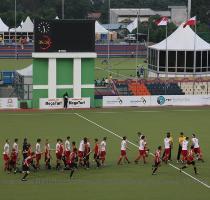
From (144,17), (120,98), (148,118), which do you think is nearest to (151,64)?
(120,98)

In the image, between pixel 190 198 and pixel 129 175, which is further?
pixel 129 175

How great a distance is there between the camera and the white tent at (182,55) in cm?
6656

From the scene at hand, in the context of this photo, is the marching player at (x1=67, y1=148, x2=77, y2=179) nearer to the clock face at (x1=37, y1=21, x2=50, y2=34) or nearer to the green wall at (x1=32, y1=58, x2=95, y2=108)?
the green wall at (x1=32, y1=58, x2=95, y2=108)

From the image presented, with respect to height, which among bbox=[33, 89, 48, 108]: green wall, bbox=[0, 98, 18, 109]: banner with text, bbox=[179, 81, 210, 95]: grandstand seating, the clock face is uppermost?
the clock face

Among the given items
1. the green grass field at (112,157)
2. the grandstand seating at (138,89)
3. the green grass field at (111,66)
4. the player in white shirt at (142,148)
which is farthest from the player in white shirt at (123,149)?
the green grass field at (111,66)

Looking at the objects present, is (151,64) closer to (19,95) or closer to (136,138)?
(19,95)

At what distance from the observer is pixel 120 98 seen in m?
51.7

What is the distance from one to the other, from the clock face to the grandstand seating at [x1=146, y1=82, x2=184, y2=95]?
11.0 meters

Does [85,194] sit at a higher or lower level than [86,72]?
lower

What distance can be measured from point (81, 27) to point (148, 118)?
8.73 meters

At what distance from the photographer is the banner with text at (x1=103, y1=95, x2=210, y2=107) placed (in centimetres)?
5156

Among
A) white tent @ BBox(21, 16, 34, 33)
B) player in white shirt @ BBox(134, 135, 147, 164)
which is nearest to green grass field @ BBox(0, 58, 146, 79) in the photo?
white tent @ BBox(21, 16, 34, 33)

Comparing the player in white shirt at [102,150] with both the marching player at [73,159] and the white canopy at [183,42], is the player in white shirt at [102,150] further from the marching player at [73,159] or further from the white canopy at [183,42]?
the white canopy at [183,42]

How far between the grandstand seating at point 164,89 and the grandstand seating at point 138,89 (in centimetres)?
43
